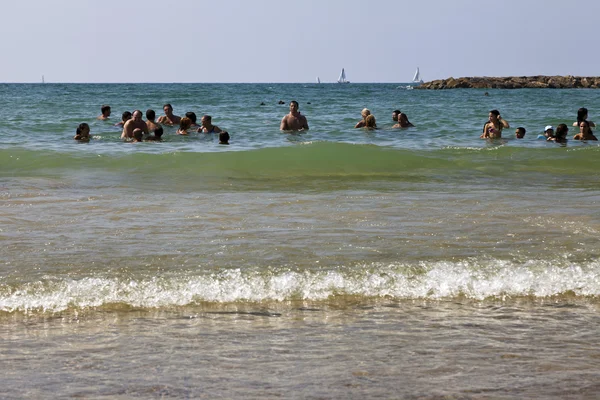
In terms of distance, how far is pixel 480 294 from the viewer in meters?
5.16

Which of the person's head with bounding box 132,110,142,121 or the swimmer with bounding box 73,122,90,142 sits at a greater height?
the person's head with bounding box 132,110,142,121

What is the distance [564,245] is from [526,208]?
1.96m

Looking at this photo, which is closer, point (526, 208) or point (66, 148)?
point (526, 208)

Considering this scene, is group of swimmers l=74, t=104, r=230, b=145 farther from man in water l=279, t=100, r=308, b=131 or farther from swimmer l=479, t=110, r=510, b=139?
swimmer l=479, t=110, r=510, b=139

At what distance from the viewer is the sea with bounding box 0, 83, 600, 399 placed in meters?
3.61

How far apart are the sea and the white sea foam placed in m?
0.02

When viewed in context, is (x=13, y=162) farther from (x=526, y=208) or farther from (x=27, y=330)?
(x=27, y=330)

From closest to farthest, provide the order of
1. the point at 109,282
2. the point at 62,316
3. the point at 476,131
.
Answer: the point at 62,316, the point at 109,282, the point at 476,131

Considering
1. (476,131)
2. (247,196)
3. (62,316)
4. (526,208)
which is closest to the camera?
(62,316)

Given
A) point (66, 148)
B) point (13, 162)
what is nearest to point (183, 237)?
point (13, 162)

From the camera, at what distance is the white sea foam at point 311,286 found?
4922mm

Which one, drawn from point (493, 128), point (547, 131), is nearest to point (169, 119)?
point (493, 128)

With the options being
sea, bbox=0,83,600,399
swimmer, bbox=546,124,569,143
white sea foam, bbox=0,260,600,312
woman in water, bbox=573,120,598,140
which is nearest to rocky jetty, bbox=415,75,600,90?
woman in water, bbox=573,120,598,140

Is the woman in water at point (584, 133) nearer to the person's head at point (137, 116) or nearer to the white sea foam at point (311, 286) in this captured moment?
the person's head at point (137, 116)
